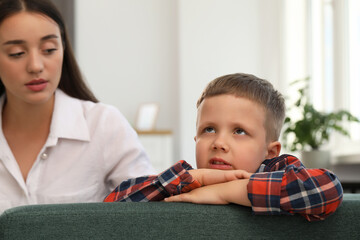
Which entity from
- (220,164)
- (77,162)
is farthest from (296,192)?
(77,162)

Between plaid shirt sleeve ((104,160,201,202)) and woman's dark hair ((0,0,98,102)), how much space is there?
0.86 m

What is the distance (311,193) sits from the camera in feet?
3.41

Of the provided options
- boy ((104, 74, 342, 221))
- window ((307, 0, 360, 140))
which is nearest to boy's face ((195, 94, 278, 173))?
boy ((104, 74, 342, 221))

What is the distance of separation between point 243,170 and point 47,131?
3.39 ft

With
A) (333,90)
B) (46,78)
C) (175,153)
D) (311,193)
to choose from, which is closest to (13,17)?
(46,78)

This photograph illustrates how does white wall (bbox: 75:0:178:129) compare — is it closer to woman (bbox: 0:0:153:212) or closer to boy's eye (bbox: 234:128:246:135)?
woman (bbox: 0:0:153:212)

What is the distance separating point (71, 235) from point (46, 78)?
963 mm

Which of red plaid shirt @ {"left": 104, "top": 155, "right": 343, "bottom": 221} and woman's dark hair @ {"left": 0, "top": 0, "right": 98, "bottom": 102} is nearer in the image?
red plaid shirt @ {"left": 104, "top": 155, "right": 343, "bottom": 221}

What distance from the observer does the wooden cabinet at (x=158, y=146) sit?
611 centimetres

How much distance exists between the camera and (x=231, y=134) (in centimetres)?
129

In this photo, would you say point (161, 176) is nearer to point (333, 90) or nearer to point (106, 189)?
point (106, 189)

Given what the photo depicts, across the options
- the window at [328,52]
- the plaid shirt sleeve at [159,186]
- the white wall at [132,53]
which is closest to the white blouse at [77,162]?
the plaid shirt sleeve at [159,186]

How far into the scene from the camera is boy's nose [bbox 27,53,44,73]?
1800mm

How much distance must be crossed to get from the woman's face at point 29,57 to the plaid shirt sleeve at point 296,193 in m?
1.00
